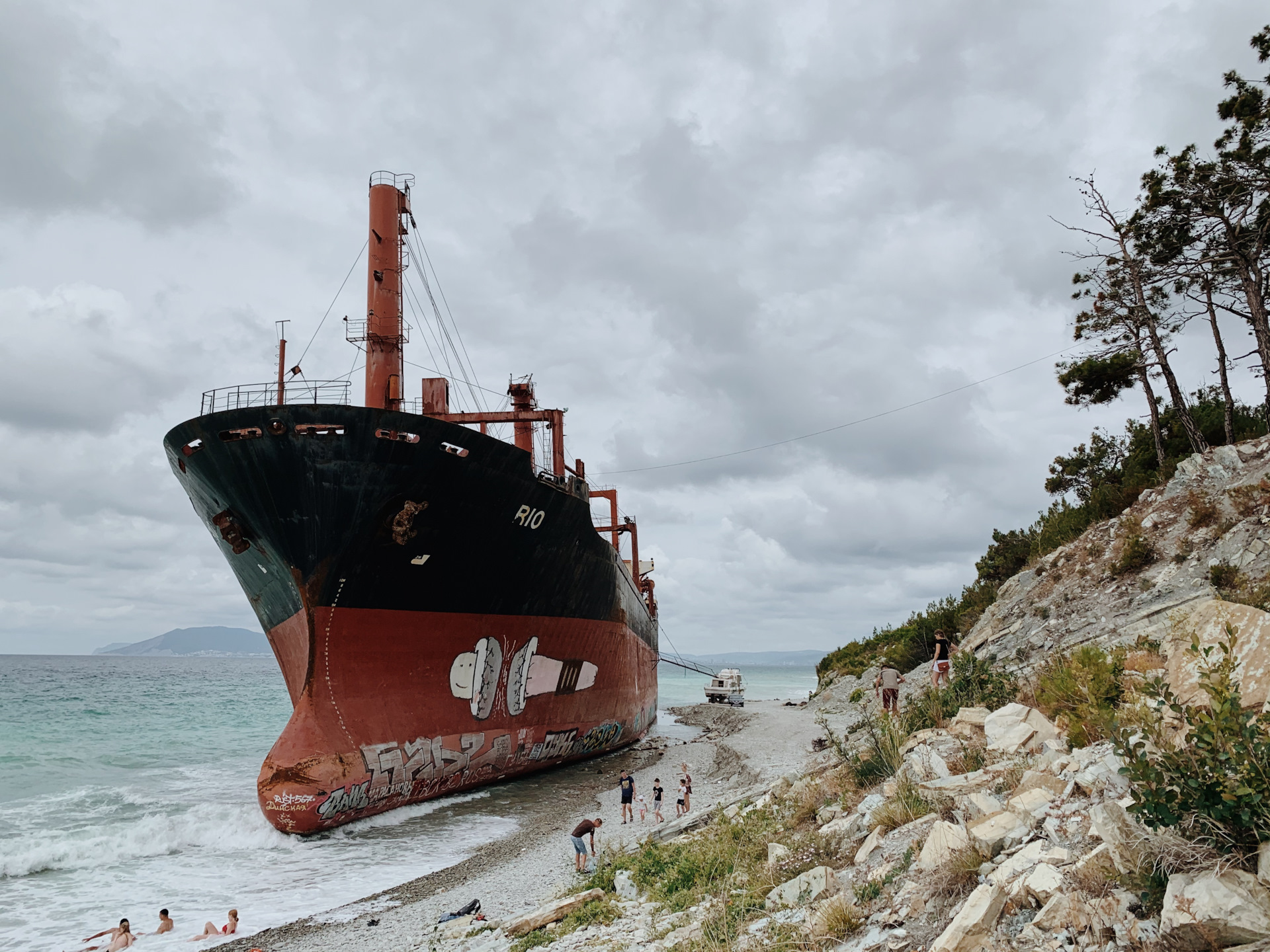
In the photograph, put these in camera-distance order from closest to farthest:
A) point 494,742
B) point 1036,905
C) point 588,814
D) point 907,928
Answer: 1. point 1036,905
2. point 907,928
3. point 588,814
4. point 494,742

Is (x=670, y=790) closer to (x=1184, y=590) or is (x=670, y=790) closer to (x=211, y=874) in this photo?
(x=211, y=874)

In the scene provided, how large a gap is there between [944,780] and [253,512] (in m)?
13.3

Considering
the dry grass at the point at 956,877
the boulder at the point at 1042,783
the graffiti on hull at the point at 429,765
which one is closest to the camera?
the dry grass at the point at 956,877

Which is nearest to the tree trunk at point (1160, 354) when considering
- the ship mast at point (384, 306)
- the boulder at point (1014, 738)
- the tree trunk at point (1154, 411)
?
the tree trunk at point (1154, 411)

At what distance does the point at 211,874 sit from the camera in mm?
12188

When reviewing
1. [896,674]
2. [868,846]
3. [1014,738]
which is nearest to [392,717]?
[896,674]

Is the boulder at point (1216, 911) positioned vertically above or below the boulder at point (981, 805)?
above

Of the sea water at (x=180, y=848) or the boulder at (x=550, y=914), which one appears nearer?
the boulder at (x=550, y=914)

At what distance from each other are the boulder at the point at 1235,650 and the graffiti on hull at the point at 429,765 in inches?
529

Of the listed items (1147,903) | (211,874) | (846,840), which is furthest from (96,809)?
(1147,903)

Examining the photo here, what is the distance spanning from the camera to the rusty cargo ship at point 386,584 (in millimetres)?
13422

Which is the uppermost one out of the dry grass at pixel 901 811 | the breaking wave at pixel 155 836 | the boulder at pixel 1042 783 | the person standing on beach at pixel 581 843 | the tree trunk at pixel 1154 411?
the tree trunk at pixel 1154 411

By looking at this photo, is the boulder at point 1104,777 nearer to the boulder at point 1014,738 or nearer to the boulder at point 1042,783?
the boulder at point 1042,783

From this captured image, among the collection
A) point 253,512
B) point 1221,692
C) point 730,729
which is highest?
point 253,512
